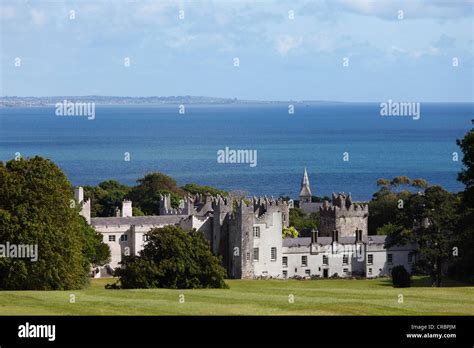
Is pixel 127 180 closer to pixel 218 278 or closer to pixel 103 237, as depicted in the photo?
pixel 103 237

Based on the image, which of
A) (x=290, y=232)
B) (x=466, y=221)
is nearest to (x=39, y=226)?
(x=466, y=221)

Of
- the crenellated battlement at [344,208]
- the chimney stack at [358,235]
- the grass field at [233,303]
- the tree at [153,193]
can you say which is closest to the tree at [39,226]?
the grass field at [233,303]

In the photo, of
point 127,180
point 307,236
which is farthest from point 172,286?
point 127,180

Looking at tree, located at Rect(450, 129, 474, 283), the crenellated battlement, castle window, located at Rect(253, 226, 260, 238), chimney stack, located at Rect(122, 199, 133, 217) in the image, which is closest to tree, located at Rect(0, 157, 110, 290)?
tree, located at Rect(450, 129, 474, 283)

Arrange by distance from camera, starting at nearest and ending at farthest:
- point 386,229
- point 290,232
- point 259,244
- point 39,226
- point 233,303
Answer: point 233,303 < point 39,226 < point 259,244 < point 290,232 < point 386,229

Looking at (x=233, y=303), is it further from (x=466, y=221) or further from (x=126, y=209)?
(x=126, y=209)
